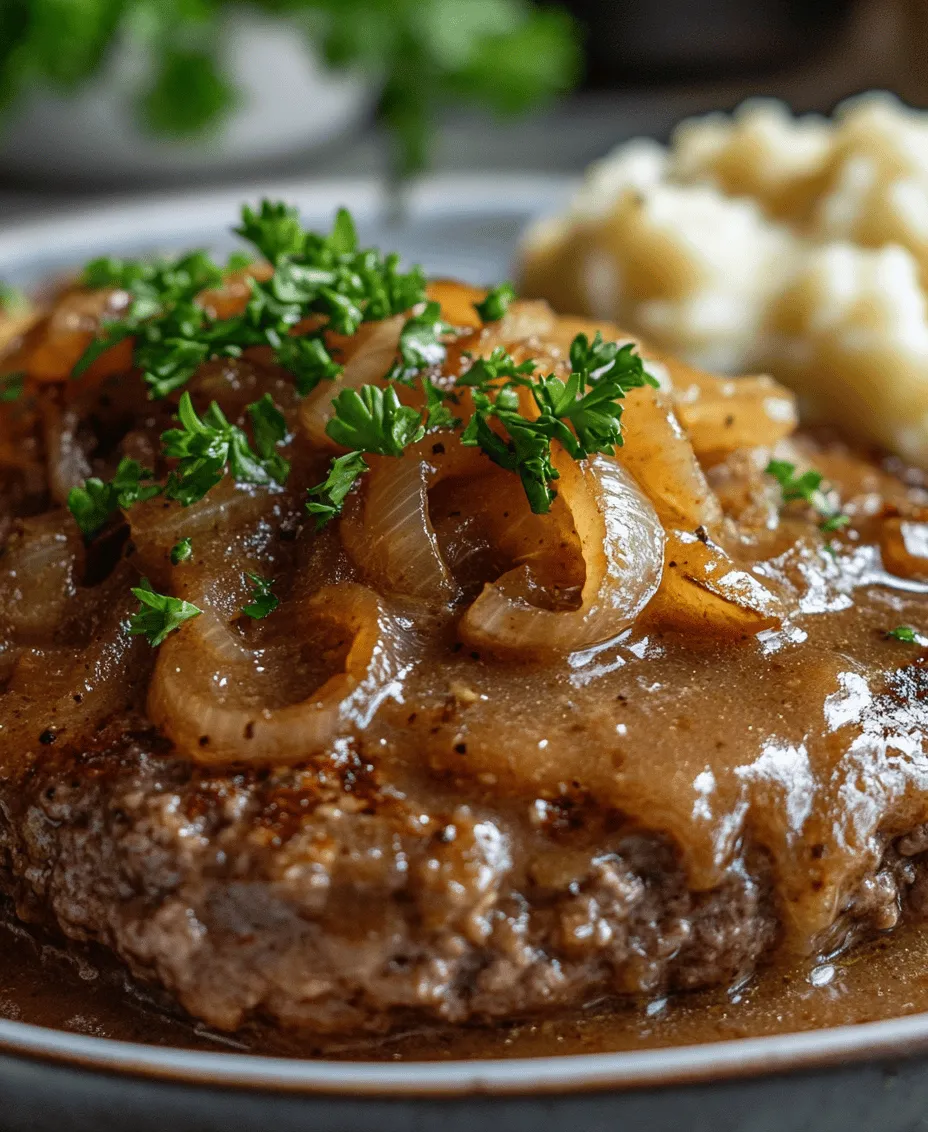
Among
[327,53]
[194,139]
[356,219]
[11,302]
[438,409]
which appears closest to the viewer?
[438,409]

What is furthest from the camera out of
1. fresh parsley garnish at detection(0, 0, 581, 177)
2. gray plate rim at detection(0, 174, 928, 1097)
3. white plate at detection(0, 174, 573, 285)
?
fresh parsley garnish at detection(0, 0, 581, 177)

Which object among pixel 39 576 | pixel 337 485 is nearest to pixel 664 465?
pixel 337 485

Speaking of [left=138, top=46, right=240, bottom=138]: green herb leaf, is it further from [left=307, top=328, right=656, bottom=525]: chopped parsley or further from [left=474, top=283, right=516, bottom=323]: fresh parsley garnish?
[left=307, top=328, right=656, bottom=525]: chopped parsley

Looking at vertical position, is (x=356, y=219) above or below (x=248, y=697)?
below

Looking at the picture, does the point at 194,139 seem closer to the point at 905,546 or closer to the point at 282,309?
the point at 282,309

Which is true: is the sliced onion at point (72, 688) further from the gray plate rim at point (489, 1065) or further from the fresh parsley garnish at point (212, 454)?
the gray plate rim at point (489, 1065)

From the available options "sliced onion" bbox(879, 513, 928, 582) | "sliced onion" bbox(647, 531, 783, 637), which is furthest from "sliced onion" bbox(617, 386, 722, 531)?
"sliced onion" bbox(879, 513, 928, 582)

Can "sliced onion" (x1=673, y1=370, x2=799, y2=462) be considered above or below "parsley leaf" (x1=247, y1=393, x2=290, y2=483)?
below
